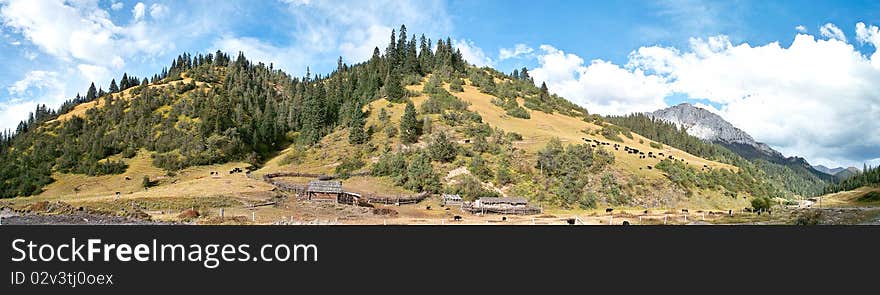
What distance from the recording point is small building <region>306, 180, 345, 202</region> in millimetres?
72812

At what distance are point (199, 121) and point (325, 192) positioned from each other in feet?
278

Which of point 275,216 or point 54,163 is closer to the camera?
point 275,216

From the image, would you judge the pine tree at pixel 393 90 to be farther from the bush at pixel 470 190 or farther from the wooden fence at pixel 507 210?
the wooden fence at pixel 507 210

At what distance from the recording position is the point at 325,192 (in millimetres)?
73750

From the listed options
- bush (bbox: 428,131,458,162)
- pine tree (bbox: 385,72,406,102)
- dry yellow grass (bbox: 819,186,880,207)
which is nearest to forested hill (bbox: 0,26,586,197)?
pine tree (bbox: 385,72,406,102)

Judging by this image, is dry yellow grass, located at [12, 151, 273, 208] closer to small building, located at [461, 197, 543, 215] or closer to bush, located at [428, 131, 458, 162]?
bush, located at [428, 131, 458, 162]

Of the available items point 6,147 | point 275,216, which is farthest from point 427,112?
point 6,147

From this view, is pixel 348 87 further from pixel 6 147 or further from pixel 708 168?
pixel 708 168

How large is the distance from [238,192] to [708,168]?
83708 millimetres

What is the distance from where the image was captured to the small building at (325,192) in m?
72.8

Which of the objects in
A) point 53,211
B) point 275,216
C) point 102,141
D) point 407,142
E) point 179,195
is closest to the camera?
point 275,216

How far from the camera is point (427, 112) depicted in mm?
125562

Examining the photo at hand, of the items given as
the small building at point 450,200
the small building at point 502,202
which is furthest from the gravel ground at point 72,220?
the small building at point 502,202

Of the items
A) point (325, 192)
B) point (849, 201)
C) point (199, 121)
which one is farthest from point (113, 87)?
point (849, 201)
